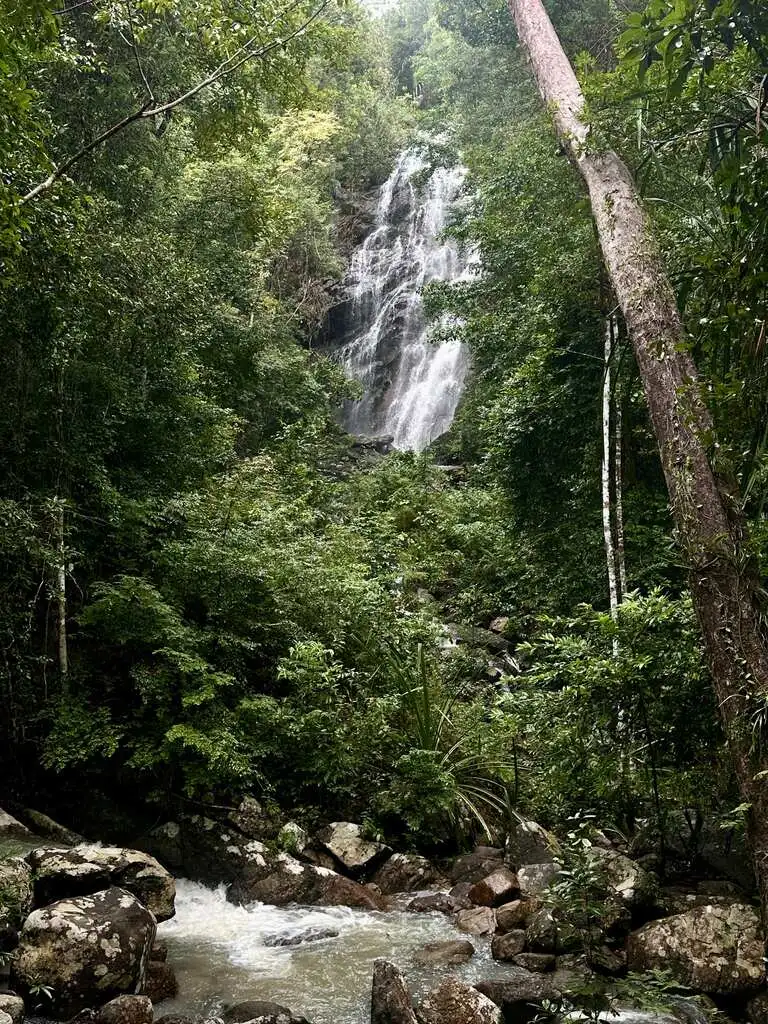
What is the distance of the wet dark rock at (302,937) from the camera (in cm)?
512

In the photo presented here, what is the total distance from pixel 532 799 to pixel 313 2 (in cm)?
970

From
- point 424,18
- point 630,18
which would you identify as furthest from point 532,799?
point 424,18

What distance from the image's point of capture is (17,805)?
6383 mm

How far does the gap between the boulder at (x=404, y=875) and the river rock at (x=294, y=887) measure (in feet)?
0.69

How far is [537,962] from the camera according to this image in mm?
4430

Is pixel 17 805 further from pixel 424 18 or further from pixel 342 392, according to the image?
pixel 424 18

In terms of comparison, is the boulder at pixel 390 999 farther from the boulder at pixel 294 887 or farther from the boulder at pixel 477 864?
the boulder at pixel 477 864

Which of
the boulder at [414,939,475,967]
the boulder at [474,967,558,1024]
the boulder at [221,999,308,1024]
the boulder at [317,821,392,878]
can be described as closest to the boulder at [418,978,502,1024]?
the boulder at [474,967,558,1024]

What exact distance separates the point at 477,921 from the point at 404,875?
1.06 m

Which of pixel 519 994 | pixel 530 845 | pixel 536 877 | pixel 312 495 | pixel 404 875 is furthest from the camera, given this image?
pixel 312 495

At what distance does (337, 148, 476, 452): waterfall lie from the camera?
2133cm

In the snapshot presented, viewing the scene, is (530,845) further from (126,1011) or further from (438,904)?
(126,1011)

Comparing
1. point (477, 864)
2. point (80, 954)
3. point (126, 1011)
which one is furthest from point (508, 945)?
point (80, 954)

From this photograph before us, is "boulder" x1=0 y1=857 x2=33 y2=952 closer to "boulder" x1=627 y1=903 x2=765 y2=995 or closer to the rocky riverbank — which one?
the rocky riverbank
